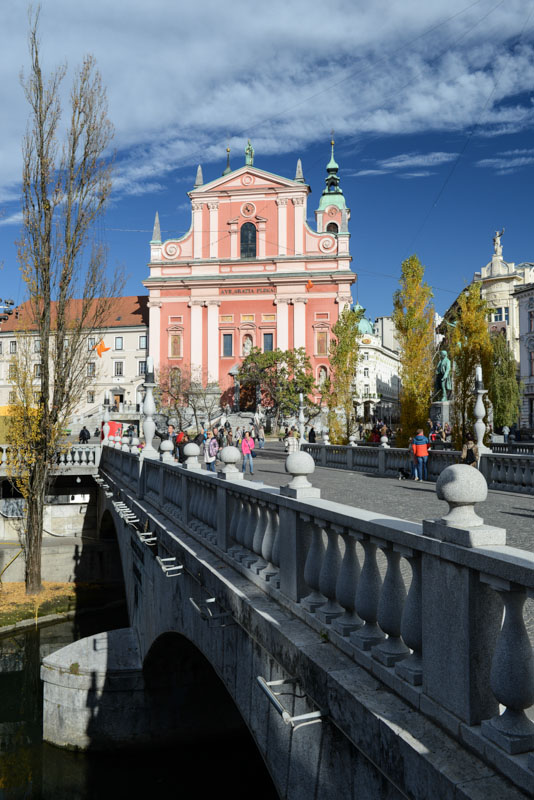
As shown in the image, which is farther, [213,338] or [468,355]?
[213,338]

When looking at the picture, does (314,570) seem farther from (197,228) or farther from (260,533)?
(197,228)

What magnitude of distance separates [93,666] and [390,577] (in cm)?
1028

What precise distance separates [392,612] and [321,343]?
57680 mm

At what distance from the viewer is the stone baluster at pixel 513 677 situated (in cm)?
246

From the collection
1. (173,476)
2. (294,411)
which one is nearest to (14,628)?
(173,476)

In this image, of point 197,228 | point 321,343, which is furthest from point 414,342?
point 197,228

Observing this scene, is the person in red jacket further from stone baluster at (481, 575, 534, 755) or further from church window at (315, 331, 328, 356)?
church window at (315, 331, 328, 356)

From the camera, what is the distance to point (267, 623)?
444 cm

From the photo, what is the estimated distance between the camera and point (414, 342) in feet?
80.0

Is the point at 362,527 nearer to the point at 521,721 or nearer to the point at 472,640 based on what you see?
the point at 472,640

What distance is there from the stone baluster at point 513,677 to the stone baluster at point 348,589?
4.39 ft

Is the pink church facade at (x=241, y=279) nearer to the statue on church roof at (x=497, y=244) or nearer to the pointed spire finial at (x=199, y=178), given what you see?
the pointed spire finial at (x=199, y=178)

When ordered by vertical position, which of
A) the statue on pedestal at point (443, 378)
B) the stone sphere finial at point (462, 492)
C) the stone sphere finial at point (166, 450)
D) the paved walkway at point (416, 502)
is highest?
the statue on pedestal at point (443, 378)

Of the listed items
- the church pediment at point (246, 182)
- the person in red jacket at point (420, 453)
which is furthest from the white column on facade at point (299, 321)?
the person in red jacket at point (420, 453)
